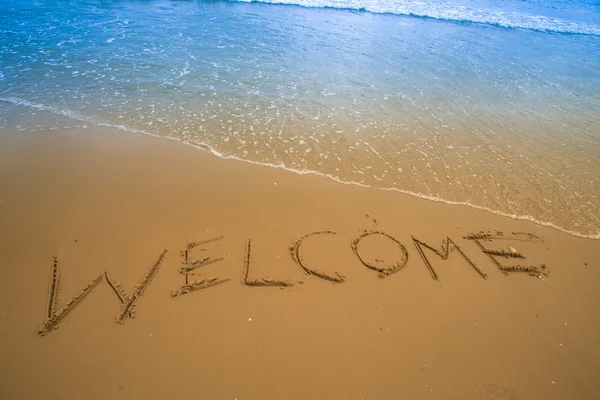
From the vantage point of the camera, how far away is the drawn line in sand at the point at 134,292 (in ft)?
9.84

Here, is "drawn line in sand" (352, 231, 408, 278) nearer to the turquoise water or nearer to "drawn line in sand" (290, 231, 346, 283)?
"drawn line in sand" (290, 231, 346, 283)

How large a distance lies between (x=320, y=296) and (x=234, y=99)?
566 centimetres

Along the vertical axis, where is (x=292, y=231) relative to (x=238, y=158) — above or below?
below

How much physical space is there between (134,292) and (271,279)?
5.05 ft

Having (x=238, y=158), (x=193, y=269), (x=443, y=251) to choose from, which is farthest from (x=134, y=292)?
(x=443, y=251)

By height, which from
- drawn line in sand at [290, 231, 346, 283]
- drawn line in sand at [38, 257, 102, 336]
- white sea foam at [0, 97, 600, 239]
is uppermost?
white sea foam at [0, 97, 600, 239]

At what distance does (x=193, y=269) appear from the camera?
3.46m

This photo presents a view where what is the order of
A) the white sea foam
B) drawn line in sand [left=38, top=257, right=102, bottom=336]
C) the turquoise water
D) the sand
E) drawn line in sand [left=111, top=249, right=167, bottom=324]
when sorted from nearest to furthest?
the sand
drawn line in sand [left=38, top=257, right=102, bottom=336]
drawn line in sand [left=111, top=249, right=167, bottom=324]
the white sea foam
the turquoise water

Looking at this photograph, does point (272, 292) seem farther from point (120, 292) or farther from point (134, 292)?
point (120, 292)

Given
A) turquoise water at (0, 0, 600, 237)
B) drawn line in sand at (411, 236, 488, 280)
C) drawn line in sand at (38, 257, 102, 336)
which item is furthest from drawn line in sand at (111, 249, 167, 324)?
drawn line in sand at (411, 236, 488, 280)

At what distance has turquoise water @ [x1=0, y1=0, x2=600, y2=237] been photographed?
5305 millimetres

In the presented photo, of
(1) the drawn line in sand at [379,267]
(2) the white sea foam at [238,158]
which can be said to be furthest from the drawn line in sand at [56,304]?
(1) the drawn line in sand at [379,267]

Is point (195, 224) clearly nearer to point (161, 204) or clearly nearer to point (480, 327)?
point (161, 204)

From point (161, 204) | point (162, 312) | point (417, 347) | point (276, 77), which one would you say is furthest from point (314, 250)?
point (276, 77)
